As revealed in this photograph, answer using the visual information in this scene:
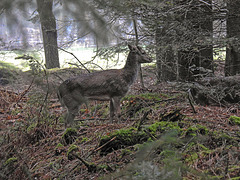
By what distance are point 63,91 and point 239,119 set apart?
4.12m

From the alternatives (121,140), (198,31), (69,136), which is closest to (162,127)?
(121,140)

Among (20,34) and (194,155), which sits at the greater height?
(20,34)

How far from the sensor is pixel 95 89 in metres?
6.48

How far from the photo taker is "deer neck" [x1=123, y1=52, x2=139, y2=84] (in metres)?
6.96

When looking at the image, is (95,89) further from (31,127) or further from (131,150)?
(131,150)

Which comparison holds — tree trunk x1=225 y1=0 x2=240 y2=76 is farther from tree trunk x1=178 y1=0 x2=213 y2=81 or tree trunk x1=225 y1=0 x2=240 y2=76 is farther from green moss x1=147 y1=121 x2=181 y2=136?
green moss x1=147 y1=121 x2=181 y2=136

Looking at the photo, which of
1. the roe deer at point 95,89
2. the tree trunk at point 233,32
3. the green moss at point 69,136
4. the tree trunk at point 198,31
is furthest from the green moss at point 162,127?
the tree trunk at point 233,32

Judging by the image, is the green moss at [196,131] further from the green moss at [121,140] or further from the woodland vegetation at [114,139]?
the green moss at [121,140]

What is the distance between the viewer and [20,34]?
2.42 meters

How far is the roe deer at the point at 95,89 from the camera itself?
6352mm

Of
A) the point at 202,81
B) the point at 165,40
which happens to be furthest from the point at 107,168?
the point at 165,40

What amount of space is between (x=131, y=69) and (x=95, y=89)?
129cm

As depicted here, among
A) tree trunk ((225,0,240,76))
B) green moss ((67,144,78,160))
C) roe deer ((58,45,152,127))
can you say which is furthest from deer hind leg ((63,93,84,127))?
tree trunk ((225,0,240,76))

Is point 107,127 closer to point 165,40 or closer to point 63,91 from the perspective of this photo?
point 63,91
